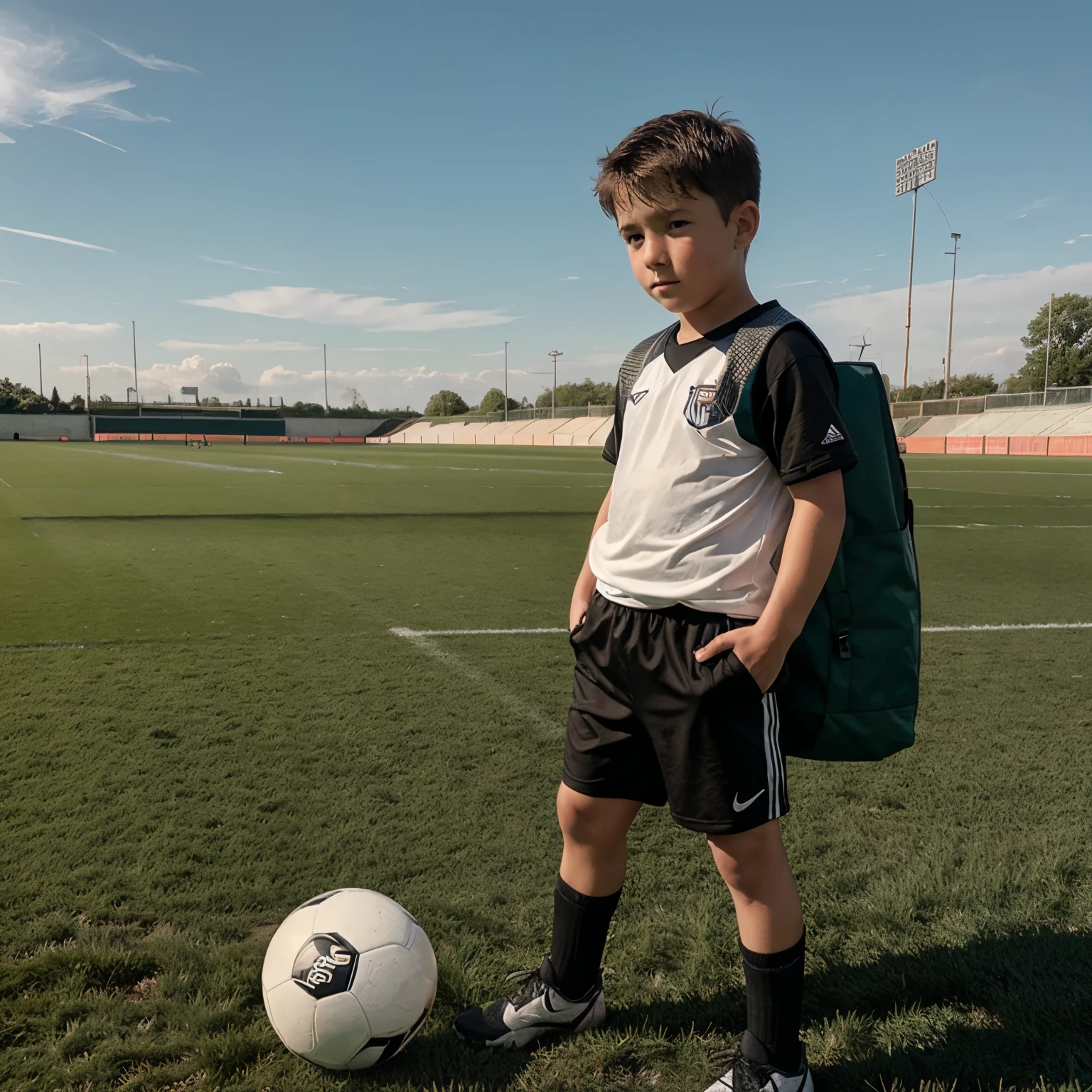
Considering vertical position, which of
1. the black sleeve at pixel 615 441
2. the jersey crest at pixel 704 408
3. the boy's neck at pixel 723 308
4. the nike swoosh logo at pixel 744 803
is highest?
the boy's neck at pixel 723 308

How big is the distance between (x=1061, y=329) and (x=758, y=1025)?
8945 cm

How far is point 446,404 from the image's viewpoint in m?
131

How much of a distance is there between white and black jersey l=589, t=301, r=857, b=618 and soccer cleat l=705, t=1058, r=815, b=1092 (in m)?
0.87

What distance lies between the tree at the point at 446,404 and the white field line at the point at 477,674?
415 feet

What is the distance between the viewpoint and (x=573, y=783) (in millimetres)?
1816

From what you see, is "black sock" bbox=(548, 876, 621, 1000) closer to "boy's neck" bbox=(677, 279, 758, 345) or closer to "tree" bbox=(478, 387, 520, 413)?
"boy's neck" bbox=(677, 279, 758, 345)

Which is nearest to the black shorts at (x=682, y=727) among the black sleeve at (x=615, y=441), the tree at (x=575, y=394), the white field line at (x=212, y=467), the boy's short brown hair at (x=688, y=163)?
the black sleeve at (x=615, y=441)

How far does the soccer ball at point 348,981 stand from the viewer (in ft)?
5.78

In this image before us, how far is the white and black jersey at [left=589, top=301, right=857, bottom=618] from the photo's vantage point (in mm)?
1520

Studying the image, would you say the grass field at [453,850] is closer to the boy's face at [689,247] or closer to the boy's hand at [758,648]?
the boy's hand at [758,648]

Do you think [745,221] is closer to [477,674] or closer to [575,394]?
[477,674]

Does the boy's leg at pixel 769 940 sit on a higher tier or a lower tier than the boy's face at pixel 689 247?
lower

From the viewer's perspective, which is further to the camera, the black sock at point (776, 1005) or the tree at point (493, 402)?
the tree at point (493, 402)

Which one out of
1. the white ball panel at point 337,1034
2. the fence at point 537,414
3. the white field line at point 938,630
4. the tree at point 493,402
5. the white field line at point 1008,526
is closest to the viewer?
the white ball panel at point 337,1034
